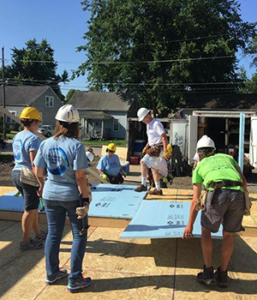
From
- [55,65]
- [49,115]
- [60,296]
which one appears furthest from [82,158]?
[55,65]

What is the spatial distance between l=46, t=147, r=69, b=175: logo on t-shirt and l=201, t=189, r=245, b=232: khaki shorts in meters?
1.42

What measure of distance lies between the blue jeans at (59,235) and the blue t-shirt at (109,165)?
4.13 m

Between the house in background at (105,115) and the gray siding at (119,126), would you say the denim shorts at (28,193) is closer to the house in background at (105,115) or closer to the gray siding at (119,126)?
the house in background at (105,115)

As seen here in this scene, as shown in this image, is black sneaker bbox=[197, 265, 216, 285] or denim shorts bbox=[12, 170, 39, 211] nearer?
black sneaker bbox=[197, 265, 216, 285]

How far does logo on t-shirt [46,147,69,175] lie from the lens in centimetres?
270

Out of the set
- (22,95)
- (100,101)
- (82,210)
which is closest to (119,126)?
(100,101)

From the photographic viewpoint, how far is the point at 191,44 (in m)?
24.2

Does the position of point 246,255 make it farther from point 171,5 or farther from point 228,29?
point 228,29

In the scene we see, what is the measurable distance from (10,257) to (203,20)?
88.6 ft

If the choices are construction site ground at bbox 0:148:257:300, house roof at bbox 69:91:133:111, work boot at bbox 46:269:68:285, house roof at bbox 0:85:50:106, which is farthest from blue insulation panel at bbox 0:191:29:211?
house roof at bbox 0:85:50:106

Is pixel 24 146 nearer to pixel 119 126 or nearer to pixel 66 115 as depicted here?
pixel 66 115

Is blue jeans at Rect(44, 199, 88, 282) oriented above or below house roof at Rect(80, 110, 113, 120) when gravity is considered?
below

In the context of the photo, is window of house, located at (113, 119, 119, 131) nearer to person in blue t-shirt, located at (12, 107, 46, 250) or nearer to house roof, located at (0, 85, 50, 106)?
house roof, located at (0, 85, 50, 106)

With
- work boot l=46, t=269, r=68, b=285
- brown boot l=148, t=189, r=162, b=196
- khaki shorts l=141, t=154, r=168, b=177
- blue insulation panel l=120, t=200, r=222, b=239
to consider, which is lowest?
work boot l=46, t=269, r=68, b=285
